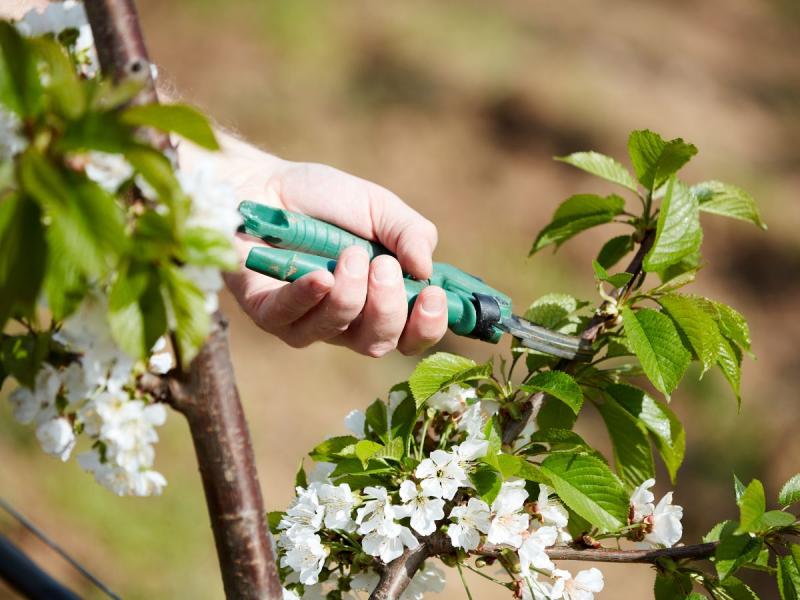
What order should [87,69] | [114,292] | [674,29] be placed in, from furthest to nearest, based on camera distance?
[674,29] < [87,69] < [114,292]

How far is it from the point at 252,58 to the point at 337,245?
143 inches

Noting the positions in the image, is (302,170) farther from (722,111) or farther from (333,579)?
(722,111)

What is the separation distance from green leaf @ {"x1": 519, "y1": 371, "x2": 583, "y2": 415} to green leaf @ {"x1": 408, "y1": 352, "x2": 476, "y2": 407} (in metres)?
0.07

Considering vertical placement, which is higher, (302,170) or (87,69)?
(87,69)

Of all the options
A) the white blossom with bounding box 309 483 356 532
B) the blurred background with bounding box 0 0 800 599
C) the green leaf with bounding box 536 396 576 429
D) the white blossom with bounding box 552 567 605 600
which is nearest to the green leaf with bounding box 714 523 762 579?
the white blossom with bounding box 552 567 605 600

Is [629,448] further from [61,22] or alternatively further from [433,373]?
[61,22]

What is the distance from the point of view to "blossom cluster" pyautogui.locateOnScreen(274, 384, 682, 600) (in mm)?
833

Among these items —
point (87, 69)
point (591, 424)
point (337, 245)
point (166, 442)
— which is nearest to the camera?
point (87, 69)

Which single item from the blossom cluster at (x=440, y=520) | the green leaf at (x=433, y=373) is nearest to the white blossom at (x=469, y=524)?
the blossom cluster at (x=440, y=520)

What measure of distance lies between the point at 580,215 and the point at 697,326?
0.89ft

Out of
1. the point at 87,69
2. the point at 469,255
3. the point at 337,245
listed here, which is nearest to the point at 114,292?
the point at 87,69

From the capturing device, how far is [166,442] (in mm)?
3066

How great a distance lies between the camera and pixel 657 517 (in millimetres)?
888

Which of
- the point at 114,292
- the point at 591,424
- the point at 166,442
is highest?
the point at 114,292
